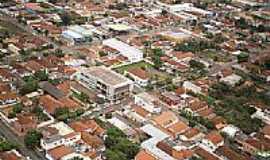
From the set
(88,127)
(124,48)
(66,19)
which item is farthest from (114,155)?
(66,19)

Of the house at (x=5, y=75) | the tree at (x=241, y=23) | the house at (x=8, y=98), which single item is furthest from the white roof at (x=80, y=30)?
the tree at (x=241, y=23)

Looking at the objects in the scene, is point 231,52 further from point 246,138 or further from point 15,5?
point 15,5

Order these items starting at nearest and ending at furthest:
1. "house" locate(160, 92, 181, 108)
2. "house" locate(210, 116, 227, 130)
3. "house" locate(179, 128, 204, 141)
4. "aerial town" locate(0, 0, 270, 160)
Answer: "aerial town" locate(0, 0, 270, 160) < "house" locate(179, 128, 204, 141) < "house" locate(210, 116, 227, 130) < "house" locate(160, 92, 181, 108)

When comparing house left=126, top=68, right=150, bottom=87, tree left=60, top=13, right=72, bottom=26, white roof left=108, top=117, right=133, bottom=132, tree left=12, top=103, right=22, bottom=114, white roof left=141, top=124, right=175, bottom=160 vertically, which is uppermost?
tree left=60, top=13, right=72, bottom=26

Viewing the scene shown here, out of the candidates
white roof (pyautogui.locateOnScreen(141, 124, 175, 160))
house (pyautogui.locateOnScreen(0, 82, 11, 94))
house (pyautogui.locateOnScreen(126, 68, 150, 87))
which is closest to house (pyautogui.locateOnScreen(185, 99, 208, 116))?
white roof (pyautogui.locateOnScreen(141, 124, 175, 160))

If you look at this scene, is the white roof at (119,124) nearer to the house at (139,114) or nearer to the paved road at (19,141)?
the house at (139,114)

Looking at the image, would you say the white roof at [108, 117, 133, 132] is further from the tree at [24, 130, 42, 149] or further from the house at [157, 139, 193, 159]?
the tree at [24, 130, 42, 149]

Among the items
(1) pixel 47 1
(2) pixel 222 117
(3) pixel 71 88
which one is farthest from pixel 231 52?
(1) pixel 47 1

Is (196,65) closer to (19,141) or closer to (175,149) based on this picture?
(175,149)
